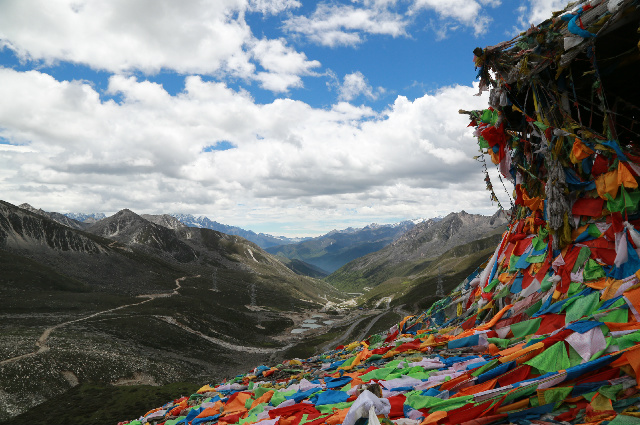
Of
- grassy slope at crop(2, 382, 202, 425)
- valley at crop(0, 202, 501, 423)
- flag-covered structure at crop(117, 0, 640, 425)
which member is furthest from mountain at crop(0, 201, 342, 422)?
flag-covered structure at crop(117, 0, 640, 425)

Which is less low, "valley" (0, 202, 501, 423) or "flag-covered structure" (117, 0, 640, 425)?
"flag-covered structure" (117, 0, 640, 425)

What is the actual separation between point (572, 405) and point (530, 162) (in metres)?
11.2

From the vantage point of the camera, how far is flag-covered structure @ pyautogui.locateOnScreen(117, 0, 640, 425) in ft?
21.0

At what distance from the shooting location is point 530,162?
14547 mm

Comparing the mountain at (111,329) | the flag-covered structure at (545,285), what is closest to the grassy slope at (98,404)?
the mountain at (111,329)

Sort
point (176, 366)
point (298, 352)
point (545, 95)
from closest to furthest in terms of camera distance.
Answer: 1. point (545, 95)
2. point (176, 366)
3. point (298, 352)

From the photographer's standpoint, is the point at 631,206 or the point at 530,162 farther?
the point at 530,162

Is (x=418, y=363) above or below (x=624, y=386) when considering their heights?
below

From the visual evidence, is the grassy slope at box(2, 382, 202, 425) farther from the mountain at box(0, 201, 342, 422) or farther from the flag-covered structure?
the flag-covered structure

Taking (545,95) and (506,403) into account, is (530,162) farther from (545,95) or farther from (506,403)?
(506,403)

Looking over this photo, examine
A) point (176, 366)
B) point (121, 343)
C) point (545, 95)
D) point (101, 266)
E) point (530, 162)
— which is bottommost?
point (176, 366)

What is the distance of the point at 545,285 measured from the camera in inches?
484

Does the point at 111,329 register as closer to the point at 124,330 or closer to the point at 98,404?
the point at 124,330

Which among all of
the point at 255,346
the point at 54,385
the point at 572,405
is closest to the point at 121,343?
the point at 54,385
